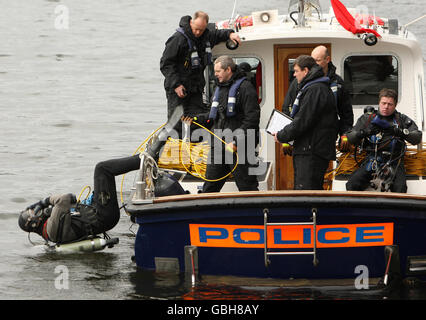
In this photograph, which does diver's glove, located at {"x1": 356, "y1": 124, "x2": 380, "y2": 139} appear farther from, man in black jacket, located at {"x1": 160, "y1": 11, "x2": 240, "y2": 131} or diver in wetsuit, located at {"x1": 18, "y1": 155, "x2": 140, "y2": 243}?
diver in wetsuit, located at {"x1": 18, "y1": 155, "x2": 140, "y2": 243}

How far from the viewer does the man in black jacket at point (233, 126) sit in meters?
8.88

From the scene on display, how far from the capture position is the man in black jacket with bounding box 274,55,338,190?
8445 millimetres

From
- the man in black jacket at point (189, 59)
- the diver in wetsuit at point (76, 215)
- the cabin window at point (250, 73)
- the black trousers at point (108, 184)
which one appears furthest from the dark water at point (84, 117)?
the cabin window at point (250, 73)

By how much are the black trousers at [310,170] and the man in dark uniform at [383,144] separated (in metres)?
0.51

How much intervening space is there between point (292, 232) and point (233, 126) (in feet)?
4.53

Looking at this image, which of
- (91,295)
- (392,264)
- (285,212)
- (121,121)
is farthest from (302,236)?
(121,121)

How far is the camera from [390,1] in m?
29.1

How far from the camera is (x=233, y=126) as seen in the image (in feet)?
29.6

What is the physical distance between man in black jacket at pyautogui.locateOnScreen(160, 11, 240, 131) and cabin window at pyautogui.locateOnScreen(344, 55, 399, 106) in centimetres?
141

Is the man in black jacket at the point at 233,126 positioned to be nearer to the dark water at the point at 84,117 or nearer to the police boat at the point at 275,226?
the police boat at the point at 275,226

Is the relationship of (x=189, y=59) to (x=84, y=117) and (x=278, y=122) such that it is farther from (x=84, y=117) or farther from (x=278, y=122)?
(x=84, y=117)
